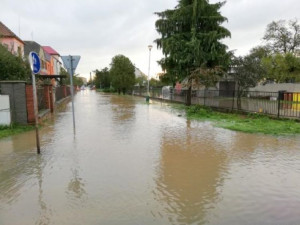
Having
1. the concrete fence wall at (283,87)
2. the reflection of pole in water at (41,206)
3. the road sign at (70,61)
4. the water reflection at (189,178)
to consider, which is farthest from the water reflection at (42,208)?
the concrete fence wall at (283,87)

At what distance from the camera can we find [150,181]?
5453mm

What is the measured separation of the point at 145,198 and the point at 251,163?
3.27 m

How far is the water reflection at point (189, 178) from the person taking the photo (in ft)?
14.0

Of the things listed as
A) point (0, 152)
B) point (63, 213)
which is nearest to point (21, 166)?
point (0, 152)

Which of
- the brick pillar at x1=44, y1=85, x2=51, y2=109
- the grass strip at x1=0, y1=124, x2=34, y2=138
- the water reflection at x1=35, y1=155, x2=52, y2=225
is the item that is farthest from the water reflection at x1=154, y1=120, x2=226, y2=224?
the brick pillar at x1=44, y1=85, x2=51, y2=109

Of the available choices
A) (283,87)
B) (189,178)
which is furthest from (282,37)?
(189,178)

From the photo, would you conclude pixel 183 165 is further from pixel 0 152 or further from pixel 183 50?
pixel 183 50

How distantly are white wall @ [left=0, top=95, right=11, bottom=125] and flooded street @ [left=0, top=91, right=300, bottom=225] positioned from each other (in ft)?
6.11

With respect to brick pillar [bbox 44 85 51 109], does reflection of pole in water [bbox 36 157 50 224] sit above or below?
below

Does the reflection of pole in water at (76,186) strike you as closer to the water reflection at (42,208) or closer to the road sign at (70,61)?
the water reflection at (42,208)

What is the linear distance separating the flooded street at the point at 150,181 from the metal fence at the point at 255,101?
5.65 m

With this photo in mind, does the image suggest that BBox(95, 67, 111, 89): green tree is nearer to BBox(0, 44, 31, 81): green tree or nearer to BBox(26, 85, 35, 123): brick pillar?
BBox(0, 44, 31, 81): green tree

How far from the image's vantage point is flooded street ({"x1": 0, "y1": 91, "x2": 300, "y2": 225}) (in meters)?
4.09

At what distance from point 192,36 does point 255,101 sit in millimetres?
8875
